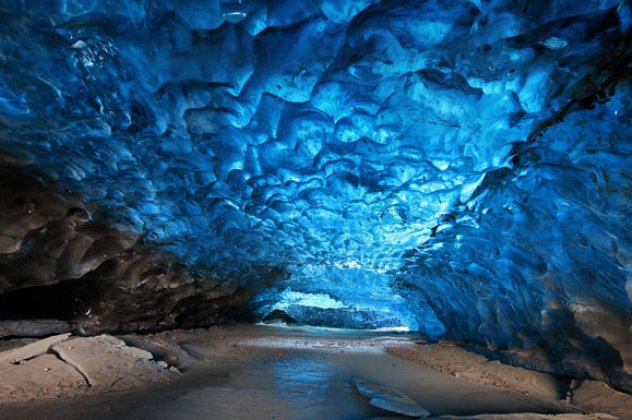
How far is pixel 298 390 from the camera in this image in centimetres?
524

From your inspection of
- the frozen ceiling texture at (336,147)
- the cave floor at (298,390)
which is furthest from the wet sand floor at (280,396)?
the frozen ceiling texture at (336,147)

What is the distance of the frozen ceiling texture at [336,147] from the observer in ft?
10.0

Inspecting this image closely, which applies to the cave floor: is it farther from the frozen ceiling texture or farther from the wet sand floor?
the frozen ceiling texture

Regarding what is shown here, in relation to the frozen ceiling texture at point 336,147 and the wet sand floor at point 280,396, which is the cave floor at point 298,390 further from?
the frozen ceiling texture at point 336,147

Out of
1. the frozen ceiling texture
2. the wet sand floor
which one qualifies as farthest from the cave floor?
the frozen ceiling texture

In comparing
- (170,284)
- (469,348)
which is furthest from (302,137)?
(469,348)

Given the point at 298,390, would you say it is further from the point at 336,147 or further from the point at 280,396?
the point at 336,147

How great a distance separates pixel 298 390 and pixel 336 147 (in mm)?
4114

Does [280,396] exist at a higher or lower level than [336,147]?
lower

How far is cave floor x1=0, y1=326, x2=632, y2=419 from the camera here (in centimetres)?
397

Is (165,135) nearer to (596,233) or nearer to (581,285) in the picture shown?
(596,233)

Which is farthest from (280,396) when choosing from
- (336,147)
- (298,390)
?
(336,147)

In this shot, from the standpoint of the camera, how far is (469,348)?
1046cm

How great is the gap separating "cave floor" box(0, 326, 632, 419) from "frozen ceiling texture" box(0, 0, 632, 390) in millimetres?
1075
